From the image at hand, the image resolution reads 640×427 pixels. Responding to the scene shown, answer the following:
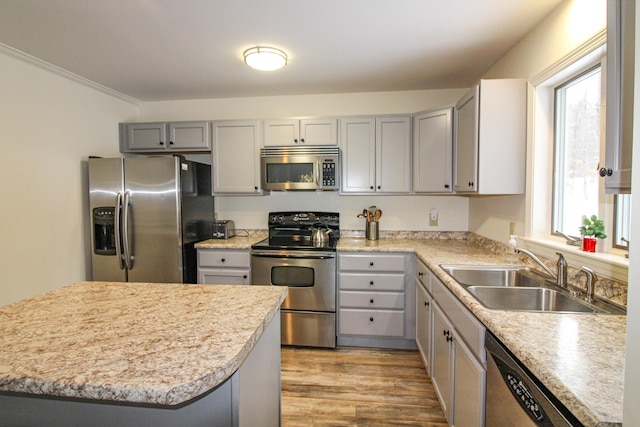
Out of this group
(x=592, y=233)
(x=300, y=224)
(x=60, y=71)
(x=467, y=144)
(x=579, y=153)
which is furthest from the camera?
(x=300, y=224)

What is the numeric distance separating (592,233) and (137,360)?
1.91 m

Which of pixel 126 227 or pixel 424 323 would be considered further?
pixel 126 227

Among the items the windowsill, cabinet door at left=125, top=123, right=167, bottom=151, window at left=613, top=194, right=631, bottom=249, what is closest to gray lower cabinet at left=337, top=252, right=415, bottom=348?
the windowsill

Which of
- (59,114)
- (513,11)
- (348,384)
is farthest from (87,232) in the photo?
(513,11)

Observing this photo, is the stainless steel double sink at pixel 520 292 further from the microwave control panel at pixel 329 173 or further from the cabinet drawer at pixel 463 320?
the microwave control panel at pixel 329 173

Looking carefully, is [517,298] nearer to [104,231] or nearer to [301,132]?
[301,132]

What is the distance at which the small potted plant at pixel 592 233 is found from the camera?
Result: 1.41 meters

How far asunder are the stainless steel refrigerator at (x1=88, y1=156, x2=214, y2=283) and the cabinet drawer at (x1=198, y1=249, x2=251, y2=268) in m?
0.15

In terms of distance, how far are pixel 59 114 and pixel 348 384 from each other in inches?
129

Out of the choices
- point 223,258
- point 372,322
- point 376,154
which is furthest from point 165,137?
point 372,322

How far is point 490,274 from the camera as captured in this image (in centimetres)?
187

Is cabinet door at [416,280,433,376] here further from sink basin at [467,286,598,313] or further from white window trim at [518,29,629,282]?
white window trim at [518,29,629,282]

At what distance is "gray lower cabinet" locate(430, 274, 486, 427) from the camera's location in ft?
4.06

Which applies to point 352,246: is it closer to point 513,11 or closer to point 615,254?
point 615,254
